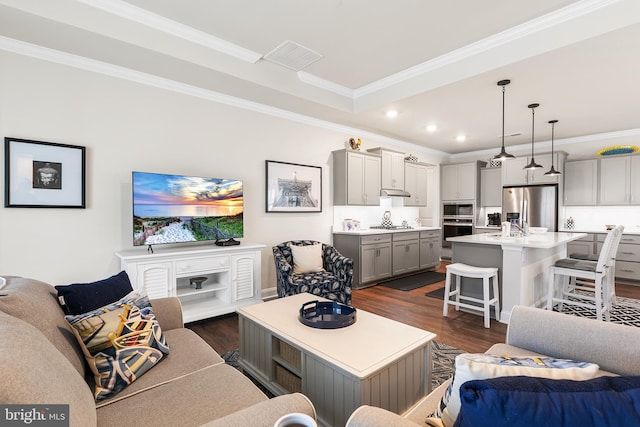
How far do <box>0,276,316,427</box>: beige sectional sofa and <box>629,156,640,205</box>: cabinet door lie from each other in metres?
7.08

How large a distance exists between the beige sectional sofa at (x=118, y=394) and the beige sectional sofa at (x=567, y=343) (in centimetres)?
65

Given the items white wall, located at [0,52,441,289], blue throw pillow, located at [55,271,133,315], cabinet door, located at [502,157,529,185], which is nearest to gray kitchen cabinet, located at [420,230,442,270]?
cabinet door, located at [502,157,529,185]

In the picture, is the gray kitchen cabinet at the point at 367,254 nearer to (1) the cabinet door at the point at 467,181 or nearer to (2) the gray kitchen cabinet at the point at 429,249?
(2) the gray kitchen cabinet at the point at 429,249

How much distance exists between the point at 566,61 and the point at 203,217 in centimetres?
406

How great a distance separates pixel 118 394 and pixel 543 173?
735 cm

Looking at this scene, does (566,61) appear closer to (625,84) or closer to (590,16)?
(590,16)

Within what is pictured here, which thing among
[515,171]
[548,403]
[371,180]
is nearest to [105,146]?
[548,403]

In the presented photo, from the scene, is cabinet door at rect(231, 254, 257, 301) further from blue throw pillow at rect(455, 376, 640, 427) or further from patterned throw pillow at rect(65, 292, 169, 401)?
blue throw pillow at rect(455, 376, 640, 427)

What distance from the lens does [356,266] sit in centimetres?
484

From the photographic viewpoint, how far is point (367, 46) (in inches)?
125

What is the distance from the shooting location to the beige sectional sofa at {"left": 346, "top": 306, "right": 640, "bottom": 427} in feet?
4.31

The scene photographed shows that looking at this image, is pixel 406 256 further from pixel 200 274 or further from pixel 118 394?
pixel 118 394

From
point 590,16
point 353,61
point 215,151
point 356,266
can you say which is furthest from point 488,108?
point 215,151

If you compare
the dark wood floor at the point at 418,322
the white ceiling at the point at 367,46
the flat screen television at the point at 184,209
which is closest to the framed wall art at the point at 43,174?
the flat screen television at the point at 184,209
